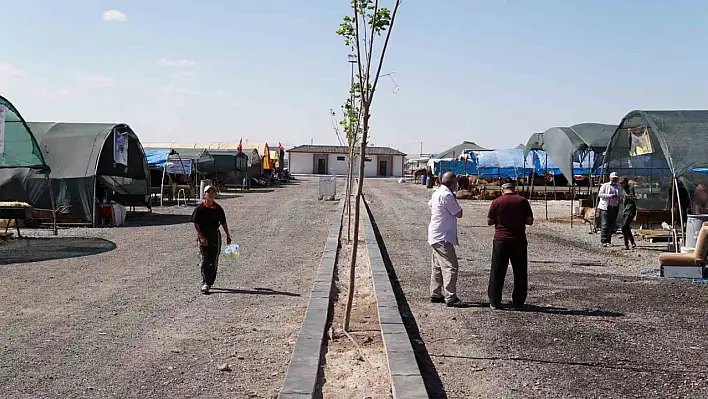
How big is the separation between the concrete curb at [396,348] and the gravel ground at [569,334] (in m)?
0.21

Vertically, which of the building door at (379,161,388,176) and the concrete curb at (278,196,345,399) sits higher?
the building door at (379,161,388,176)

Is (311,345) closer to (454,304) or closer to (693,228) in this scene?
(454,304)

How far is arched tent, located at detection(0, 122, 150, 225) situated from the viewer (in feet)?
70.8

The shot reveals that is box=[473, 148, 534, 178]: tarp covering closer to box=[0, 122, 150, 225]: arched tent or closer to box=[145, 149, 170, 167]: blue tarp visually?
box=[145, 149, 170, 167]: blue tarp

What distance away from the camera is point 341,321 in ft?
29.4

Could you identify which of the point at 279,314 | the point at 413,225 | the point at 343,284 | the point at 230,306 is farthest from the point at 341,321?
the point at 413,225

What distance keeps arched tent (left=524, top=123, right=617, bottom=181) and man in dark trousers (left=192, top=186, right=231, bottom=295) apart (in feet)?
50.4

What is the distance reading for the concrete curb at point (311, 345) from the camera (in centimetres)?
586

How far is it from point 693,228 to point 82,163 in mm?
15776

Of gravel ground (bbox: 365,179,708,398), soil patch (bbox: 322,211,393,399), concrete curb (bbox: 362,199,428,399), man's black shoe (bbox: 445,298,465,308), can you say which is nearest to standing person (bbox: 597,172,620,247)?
gravel ground (bbox: 365,179,708,398)

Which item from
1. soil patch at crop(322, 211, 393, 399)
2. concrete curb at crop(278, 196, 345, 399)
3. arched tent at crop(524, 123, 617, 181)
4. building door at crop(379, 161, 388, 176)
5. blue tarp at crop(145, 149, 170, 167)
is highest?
arched tent at crop(524, 123, 617, 181)

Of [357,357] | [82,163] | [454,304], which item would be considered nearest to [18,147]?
[82,163]

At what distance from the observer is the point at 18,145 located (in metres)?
18.8

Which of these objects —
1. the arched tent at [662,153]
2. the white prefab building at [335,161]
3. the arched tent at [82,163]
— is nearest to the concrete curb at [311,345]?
the arched tent at [662,153]
